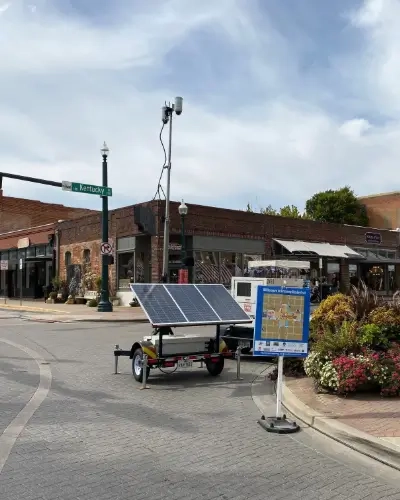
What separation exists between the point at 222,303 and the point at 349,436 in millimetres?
4499

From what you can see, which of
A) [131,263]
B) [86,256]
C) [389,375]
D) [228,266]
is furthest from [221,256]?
[389,375]

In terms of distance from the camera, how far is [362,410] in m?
7.08

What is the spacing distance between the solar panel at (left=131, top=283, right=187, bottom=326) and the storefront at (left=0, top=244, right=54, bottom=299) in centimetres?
2946

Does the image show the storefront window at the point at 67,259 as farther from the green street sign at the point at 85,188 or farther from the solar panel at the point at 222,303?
the solar panel at the point at 222,303

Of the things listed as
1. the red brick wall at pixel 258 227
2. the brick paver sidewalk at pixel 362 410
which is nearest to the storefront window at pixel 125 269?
the red brick wall at pixel 258 227

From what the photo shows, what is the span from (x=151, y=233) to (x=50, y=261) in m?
12.8

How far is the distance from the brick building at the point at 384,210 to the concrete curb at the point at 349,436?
196 feet

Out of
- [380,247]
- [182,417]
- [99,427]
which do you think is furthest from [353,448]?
[380,247]

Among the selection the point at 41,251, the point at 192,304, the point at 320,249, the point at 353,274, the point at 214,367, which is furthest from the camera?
the point at 353,274

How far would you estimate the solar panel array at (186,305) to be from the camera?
9.15 meters

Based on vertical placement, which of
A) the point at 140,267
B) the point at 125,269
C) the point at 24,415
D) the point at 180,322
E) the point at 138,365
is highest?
the point at 140,267

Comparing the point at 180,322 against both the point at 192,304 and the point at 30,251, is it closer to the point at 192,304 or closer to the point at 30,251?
the point at 192,304

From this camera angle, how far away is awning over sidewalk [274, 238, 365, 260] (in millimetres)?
34094

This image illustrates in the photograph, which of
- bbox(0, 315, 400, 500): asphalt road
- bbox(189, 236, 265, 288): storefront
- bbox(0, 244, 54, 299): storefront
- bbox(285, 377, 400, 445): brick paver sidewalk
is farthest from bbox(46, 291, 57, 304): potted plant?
bbox(285, 377, 400, 445): brick paver sidewalk
